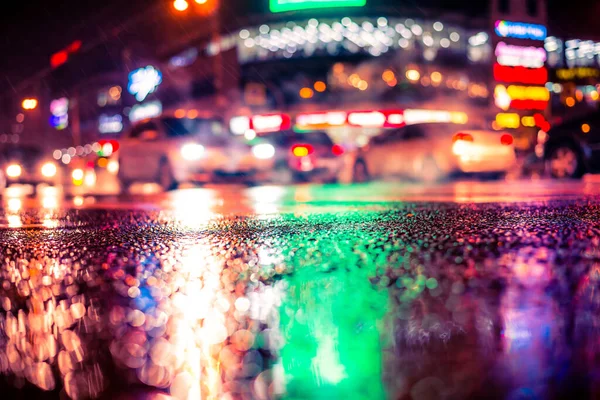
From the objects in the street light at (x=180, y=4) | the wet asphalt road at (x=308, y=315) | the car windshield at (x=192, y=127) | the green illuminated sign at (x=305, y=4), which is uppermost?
the green illuminated sign at (x=305, y=4)

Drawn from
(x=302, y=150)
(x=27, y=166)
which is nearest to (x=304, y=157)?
(x=302, y=150)

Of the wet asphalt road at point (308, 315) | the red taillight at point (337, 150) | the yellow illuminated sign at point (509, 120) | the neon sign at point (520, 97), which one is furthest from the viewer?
the yellow illuminated sign at point (509, 120)

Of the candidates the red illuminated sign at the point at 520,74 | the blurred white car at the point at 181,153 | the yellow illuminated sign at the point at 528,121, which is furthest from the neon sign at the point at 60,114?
the blurred white car at the point at 181,153

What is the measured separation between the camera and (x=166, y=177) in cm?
1352

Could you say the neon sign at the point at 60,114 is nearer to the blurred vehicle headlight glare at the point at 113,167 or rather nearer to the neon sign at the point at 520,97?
the neon sign at the point at 520,97

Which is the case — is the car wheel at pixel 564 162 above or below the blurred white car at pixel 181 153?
below

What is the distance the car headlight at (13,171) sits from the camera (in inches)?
786

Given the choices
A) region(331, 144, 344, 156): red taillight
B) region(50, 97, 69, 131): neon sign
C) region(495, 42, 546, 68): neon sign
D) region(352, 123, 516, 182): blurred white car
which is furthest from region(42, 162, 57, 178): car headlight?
region(50, 97, 69, 131): neon sign

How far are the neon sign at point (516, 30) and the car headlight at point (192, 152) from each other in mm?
38405

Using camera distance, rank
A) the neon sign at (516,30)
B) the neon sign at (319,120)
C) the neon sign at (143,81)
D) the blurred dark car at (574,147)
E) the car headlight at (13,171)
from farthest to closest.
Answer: the neon sign at (143,81), the neon sign at (319,120), the neon sign at (516,30), the car headlight at (13,171), the blurred dark car at (574,147)

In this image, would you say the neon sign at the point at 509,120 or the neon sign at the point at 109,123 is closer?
the neon sign at the point at 509,120

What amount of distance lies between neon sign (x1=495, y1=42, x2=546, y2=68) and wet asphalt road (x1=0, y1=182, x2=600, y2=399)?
4576 cm

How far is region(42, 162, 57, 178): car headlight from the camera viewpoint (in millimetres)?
20281

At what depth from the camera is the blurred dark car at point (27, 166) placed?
20.0 metres
